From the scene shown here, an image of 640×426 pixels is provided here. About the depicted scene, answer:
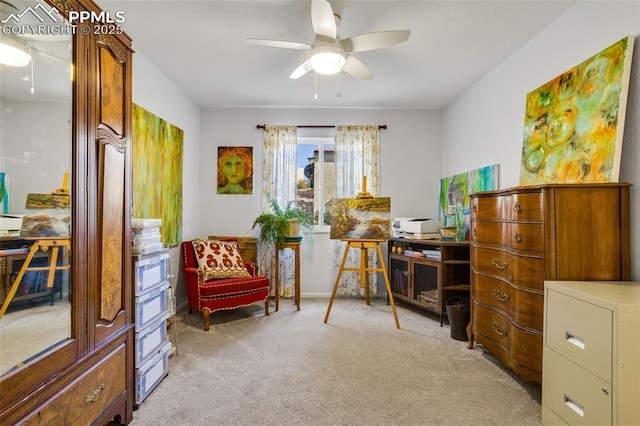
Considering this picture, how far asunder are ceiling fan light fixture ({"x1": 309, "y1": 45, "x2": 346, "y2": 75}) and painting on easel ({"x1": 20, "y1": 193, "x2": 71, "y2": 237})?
1.89 metres

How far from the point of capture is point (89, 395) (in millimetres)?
1651

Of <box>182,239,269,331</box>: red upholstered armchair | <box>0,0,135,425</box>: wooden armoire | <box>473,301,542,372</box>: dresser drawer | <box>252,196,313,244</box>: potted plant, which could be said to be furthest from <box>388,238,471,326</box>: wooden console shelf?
<box>0,0,135,425</box>: wooden armoire

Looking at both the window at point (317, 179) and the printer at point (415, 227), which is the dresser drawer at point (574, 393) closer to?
the printer at point (415, 227)

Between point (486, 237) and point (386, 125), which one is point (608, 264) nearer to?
point (486, 237)

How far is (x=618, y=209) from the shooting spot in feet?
6.47

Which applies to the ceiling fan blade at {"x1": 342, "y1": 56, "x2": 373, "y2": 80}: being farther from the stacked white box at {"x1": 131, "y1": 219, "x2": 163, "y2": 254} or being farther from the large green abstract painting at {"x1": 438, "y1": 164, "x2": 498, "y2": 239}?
the stacked white box at {"x1": 131, "y1": 219, "x2": 163, "y2": 254}

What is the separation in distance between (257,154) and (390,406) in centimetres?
368

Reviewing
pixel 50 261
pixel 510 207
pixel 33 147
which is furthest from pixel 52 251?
pixel 510 207

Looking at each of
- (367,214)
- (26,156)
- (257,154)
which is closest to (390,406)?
(367,214)

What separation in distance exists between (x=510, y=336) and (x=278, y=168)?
3.47 metres

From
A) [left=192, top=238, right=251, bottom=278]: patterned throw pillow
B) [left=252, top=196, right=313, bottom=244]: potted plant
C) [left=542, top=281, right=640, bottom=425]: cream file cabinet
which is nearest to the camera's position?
[left=542, top=281, right=640, bottom=425]: cream file cabinet

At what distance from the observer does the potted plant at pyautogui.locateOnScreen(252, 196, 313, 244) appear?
14.0ft

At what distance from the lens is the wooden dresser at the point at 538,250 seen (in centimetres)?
197

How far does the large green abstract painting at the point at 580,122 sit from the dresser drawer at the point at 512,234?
1.64ft
